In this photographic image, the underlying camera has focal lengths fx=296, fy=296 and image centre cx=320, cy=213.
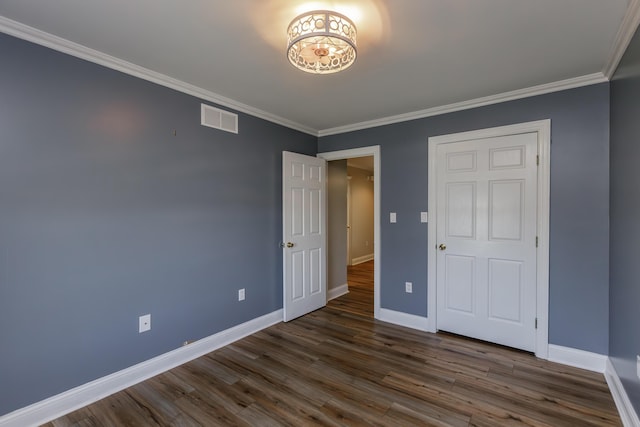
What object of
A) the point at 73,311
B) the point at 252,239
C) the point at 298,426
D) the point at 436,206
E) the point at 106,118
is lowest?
the point at 298,426

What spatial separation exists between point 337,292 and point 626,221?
3411 millimetres

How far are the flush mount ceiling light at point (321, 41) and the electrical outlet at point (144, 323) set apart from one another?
2.23m

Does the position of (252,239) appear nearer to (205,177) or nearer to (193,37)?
(205,177)

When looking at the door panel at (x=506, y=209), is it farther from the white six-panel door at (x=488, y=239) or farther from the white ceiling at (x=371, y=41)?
the white ceiling at (x=371, y=41)

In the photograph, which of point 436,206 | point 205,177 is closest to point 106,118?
point 205,177

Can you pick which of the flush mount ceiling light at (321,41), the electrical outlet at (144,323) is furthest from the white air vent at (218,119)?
the electrical outlet at (144,323)

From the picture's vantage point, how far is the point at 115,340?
7.27 feet

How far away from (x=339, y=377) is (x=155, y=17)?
9.09 feet

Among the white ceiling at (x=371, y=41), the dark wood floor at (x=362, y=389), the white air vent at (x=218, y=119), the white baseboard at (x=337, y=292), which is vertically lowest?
the dark wood floor at (x=362, y=389)

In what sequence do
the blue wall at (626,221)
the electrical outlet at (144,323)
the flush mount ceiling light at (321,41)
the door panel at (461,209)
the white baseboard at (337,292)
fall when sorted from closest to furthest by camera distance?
1. the flush mount ceiling light at (321,41)
2. the blue wall at (626,221)
3. the electrical outlet at (144,323)
4. the door panel at (461,209)
5. the white baseboard at (337,292)

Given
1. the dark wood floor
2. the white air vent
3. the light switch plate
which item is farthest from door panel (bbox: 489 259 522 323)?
the white air vent

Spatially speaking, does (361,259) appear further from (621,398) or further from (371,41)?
(371,41)

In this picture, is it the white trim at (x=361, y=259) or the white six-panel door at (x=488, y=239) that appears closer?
the white six-panel door at (x=488, y=239)

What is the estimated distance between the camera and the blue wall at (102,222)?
71.1 inches
